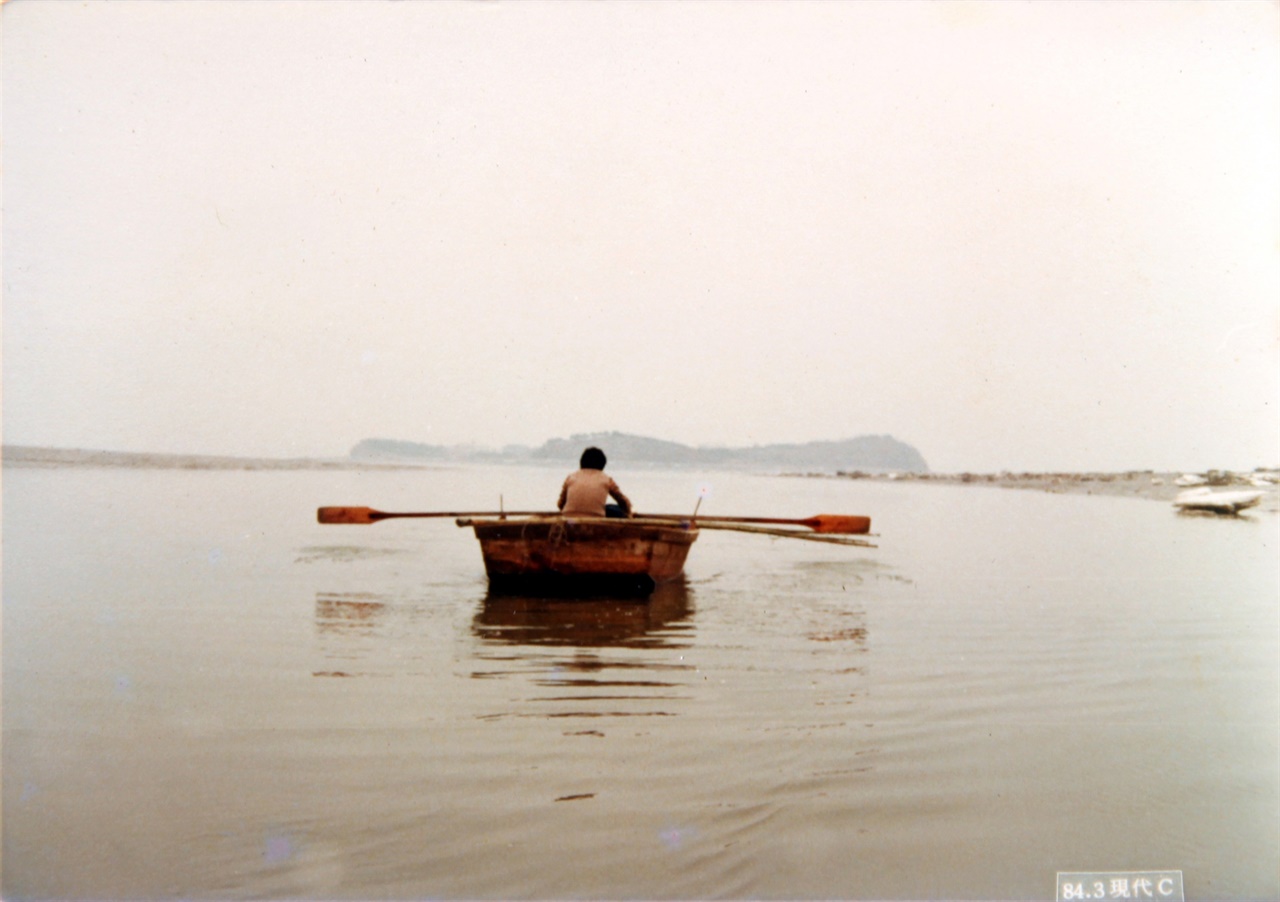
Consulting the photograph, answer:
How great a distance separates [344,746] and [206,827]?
38.6 inches

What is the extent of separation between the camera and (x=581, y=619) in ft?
28.5

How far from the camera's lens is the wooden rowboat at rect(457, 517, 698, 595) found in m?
9.48

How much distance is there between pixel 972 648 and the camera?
7.80 meters

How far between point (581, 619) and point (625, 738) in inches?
141

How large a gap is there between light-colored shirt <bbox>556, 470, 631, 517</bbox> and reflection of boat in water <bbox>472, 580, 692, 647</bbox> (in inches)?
33.4

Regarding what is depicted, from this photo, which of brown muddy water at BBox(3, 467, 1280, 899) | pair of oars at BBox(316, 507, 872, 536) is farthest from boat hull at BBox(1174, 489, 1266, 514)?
pair of oars at BBox(316, 507, 872, 536)

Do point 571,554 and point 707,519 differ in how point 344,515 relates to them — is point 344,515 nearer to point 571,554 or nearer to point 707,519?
point 571,554

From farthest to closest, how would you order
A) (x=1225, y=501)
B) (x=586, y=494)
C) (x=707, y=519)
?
(x=1225, y=501) < (x=707, y=519) < (x=586, y=494)

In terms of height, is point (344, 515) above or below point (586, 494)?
below

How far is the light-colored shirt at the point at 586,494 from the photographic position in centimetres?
1002

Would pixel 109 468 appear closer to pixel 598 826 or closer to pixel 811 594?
pixel 811 594

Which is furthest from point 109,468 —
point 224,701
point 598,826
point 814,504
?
point 598,826

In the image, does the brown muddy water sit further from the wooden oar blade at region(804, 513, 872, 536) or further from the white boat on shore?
the white boat on shore

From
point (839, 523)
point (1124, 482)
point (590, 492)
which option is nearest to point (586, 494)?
point (590, 492)
